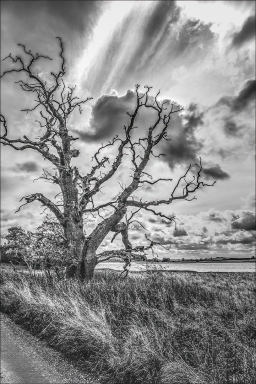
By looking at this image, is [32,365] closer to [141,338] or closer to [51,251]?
[141,338]

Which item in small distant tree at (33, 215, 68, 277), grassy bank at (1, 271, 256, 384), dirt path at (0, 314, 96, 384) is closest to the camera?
grassy bank at (1, 271, 256, 384)

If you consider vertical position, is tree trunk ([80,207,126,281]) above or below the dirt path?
above

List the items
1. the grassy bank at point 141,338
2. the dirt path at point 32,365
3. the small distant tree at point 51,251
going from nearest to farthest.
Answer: the grassy bank at point 141,338 → the dirt path at point 32,365 → the small distant tree at point 51,251

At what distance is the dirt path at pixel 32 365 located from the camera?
4879 millimetres

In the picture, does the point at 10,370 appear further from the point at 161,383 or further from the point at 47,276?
the point at 47,276

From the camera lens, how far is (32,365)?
215 inches

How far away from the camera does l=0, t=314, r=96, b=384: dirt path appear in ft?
16.0

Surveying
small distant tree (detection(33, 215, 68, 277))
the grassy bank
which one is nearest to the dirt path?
the grassy bank

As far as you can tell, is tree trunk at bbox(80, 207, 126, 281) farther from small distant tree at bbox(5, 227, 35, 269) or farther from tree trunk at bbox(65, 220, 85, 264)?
small distant tree at bbox(5, 227, 35, 269)

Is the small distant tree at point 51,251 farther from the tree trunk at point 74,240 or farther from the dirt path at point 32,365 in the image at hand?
the dirt path at point 32,365

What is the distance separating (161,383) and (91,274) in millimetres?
11018

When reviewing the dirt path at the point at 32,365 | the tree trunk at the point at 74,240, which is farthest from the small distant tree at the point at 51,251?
the dirt path at the point at 32,365

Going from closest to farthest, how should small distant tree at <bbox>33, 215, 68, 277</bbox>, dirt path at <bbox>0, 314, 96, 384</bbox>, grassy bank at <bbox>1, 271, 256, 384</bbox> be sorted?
1. grassy bank at <bbox>1, 271, 256, 384</bbox>
2. dirt path at <bbox>0, 314, 96, 384</bbox>
3. small distant tree at <bbox>33, 215, 68, 277</bbox>

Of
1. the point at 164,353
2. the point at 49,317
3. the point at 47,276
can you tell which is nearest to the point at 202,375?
the point at 164,353
